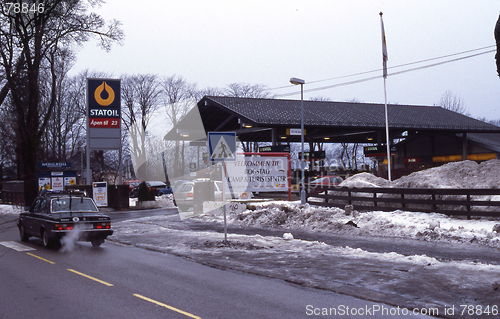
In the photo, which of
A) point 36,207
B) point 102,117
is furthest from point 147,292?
point 102,117

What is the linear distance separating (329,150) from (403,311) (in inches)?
3943

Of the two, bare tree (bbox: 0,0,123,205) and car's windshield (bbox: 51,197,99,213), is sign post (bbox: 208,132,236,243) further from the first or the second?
bare tree (bbox: 0,0,123,205)

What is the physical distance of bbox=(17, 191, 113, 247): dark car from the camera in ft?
43.1

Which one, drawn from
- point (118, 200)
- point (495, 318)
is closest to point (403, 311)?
point (495, 318)

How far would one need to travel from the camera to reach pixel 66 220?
43.1 ft

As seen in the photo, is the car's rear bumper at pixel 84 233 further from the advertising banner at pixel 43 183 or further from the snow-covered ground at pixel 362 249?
the advertising banner at pixel 43 183

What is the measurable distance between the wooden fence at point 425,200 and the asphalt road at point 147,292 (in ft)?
28.5

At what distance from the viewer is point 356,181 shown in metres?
21.9

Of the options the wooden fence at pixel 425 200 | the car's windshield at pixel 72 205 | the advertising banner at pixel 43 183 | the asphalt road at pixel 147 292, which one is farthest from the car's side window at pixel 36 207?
the advertising banner at pixel 43 183

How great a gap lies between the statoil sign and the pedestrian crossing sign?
20144mm

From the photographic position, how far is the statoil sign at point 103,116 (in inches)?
1248

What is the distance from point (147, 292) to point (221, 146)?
5.98 m

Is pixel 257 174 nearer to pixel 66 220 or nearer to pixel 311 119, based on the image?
pixel 66 220

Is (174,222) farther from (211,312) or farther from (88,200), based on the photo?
(211,312)
